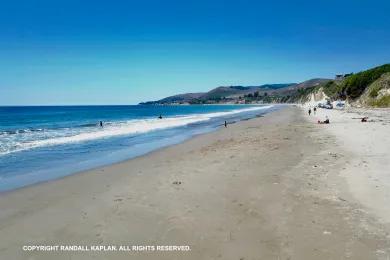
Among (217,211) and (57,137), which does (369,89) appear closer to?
(57,137)

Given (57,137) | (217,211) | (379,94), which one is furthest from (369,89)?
(217,211)

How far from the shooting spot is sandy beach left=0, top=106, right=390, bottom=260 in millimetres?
6738

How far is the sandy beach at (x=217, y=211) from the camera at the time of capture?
6.74m

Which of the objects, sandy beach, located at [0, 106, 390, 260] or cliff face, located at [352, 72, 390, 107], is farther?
cliff face, located at [352, 72, 390, 107]

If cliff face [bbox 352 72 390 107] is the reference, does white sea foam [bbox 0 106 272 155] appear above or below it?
below

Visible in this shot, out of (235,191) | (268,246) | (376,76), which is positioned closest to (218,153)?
(235,191)

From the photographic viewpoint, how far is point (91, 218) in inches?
341

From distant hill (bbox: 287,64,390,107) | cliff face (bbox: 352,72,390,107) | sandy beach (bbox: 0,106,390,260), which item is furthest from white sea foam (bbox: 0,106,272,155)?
distant hill (bbox: 287,64,390,107)

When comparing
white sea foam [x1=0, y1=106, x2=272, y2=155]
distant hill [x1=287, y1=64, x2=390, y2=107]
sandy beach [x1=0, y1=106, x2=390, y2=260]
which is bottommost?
white sea foam [x1=0, y1=106, x2=272, y2=155]

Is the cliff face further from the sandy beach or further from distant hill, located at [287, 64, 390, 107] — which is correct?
the sandy beach

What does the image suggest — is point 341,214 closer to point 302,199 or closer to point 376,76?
point 302,199

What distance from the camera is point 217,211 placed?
899cm

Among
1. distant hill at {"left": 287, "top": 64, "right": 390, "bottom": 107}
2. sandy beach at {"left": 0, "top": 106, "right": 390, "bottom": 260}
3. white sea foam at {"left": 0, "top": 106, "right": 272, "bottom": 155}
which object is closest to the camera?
sandy beach at {"left": 0, "top": 106, "right": 390, "bottom": 260}

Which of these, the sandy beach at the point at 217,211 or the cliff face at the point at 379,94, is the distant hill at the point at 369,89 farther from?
the sandy beach at the point at 217,211
